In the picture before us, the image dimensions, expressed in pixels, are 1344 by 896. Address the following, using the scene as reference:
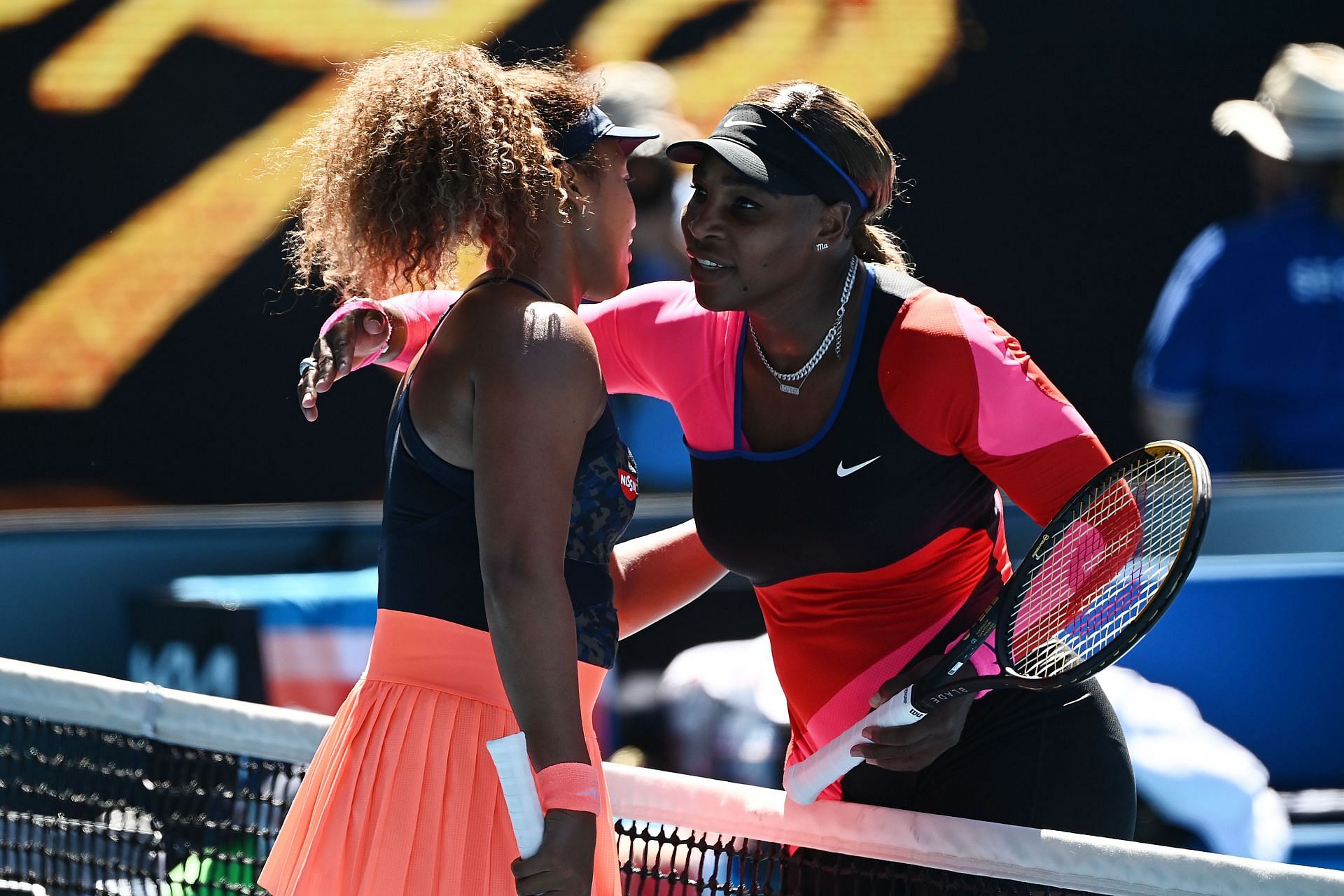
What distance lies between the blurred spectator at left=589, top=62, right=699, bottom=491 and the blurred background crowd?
2 centimetres

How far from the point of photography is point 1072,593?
1.94 m

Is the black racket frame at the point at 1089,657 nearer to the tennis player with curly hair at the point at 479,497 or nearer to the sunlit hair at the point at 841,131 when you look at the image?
the tennis player with curly hair at the point at 479,497

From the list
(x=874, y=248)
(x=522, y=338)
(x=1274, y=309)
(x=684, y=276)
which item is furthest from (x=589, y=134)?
(x=1274, y=309)

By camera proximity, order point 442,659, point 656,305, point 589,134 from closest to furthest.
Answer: point 442,659 → point 589,134 → point 656,305

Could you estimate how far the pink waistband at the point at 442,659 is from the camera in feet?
5.55

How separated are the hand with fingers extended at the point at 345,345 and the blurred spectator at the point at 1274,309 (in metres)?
3.26

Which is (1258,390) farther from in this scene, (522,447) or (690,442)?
(522,447)

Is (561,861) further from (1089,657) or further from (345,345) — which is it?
(345,345)

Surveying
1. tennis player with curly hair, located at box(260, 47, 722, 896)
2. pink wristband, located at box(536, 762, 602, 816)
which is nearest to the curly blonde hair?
tennis player with curly hair, located at box(260, 47, 722, 896)

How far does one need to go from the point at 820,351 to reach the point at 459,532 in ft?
2.27

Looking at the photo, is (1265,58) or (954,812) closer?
(954,812)

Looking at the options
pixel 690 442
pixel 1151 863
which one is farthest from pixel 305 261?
pixel 1151 863

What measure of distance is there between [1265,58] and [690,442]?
12.0 feet

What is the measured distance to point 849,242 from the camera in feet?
7.14
